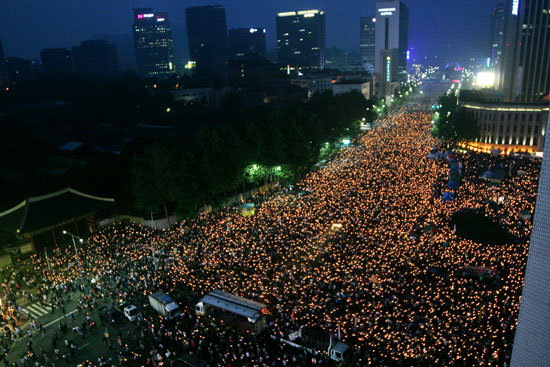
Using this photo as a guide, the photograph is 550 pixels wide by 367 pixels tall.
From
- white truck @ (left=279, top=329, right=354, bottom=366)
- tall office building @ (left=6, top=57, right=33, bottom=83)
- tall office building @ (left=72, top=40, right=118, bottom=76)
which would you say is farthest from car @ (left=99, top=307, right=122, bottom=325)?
tall office building @ (left=72, top=40, right=118, bottom=76)

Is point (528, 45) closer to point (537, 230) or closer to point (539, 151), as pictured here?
point (539, 151)

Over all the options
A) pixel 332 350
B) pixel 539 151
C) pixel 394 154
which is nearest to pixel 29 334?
pixel 332 350

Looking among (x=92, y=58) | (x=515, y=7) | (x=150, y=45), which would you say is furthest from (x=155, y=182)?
(x=92, y=58)

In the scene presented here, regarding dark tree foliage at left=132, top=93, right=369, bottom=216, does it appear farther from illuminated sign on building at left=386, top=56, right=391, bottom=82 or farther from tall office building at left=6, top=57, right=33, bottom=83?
tall office building at left=6, top=57, right=33, bottom=83

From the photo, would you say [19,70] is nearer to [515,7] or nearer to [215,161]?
[215,161]

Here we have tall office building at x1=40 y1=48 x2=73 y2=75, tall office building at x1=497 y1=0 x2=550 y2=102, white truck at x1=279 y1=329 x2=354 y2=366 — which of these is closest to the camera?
white truck at x1=279 y1=329 x2=354 y2=366

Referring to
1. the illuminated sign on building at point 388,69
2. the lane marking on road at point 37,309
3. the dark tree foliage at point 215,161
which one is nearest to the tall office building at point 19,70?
the illuminated sign on building at point 388,69
